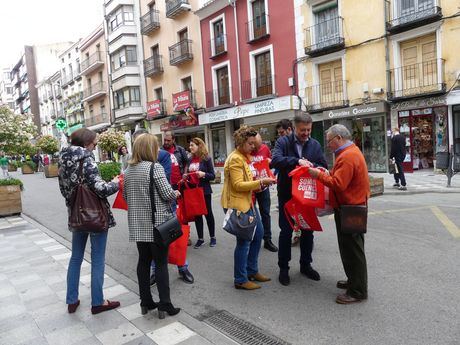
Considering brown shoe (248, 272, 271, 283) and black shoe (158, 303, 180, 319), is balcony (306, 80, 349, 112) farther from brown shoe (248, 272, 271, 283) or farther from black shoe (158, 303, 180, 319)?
black shoe (158, 303, 180, 319)

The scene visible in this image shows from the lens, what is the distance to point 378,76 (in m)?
16.1

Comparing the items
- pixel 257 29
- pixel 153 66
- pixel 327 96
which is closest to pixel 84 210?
pixel 327 96

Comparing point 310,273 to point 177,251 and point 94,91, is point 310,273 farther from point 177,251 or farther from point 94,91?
point 94,91

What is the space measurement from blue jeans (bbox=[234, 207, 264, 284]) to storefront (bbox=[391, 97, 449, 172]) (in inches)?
503

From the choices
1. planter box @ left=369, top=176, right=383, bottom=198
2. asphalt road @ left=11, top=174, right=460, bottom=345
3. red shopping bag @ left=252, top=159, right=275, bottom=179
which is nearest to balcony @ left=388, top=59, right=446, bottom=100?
planter box @ left=369, top=176, right=383, bottom=198

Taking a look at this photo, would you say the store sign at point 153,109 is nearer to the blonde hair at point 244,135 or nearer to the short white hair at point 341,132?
the blonde hair at point 244,135

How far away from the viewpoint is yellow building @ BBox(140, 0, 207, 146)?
84.0ft

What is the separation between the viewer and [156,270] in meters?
3.77

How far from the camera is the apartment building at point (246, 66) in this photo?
776 inches

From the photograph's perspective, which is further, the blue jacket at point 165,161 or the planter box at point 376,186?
the planter box at point 376,186

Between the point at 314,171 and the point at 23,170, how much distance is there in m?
36.1

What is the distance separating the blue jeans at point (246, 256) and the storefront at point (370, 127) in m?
13.1

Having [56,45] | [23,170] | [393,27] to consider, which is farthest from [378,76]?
[56,45]

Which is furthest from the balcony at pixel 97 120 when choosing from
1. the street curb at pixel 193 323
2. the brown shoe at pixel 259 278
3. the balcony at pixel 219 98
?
the brown shoe at pixel 259 278
